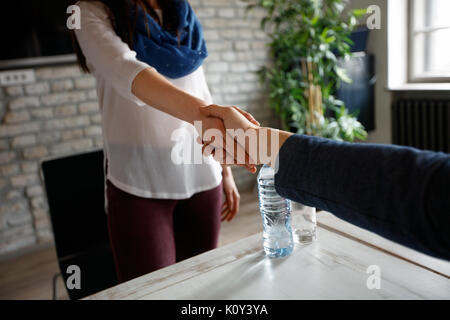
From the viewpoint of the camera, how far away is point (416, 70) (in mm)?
3205

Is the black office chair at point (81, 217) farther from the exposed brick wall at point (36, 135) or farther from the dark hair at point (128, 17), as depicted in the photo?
the exposed brick wall at point (36, 135)

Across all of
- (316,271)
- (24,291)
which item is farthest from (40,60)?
(316,271)

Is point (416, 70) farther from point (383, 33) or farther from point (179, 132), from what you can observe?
point (179, 132)

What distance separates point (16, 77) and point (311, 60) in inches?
75.2

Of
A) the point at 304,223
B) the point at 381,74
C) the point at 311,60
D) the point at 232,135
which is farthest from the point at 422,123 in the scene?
the point at 232,135

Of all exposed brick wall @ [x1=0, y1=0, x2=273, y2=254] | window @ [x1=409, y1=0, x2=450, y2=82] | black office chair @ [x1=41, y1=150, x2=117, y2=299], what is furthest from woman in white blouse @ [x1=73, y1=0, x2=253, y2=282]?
window @ [x1=409, y1=0, x2=450, y2=82]

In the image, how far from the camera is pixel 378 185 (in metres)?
0.53

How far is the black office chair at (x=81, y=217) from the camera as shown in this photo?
53.0 inches

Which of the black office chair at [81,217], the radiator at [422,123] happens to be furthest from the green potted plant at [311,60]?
the black office chair at [81,217]

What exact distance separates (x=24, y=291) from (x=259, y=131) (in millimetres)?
1967

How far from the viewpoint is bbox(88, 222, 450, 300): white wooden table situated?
0.62m

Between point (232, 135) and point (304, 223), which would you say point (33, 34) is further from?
point (304, 223)

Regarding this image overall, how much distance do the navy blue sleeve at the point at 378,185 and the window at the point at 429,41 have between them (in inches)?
114

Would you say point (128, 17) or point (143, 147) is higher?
point (128, 17)
